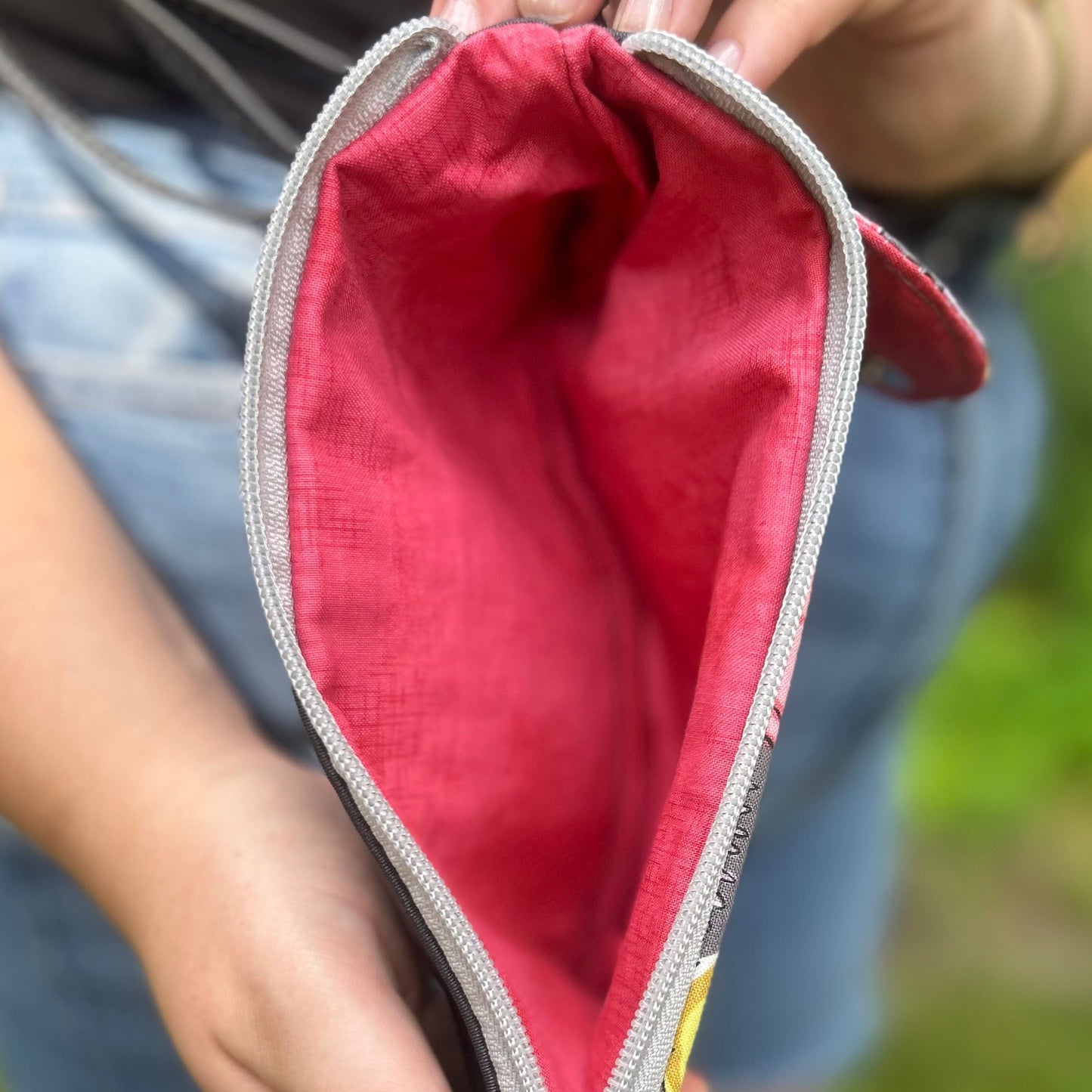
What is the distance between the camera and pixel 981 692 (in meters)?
1.34

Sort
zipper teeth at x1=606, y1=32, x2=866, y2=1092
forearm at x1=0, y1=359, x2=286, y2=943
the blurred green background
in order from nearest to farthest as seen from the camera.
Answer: zipper teeth at x1=606, y1=32, x2=866, y2=1092 < forearm at x1=0, y1=359, x2=286, y2=943 < the blurred green background

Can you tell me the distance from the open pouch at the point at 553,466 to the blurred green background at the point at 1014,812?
93 centimetres

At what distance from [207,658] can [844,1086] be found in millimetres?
1006

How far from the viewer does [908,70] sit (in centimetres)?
43

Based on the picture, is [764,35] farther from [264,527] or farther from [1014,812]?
[1014,812]

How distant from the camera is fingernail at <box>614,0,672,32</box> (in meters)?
0.34

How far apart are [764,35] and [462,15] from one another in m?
0.10

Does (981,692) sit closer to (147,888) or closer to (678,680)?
→ (678,680)

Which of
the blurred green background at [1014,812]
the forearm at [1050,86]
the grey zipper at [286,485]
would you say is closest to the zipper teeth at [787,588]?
the grey zipper at [286,485]

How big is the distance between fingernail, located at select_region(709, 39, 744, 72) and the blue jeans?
0.72ft

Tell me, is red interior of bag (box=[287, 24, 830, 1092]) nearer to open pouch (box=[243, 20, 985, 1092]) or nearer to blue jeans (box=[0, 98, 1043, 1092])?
open pouch (box=[243, 20, 985, 1092])

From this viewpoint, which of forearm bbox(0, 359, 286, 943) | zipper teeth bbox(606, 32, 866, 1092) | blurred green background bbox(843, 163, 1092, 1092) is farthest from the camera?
blurred green background bbox(843, 163, 1092, 1092)

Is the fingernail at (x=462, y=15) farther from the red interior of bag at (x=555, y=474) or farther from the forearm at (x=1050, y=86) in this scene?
the forearm at (x=1050, y=86)

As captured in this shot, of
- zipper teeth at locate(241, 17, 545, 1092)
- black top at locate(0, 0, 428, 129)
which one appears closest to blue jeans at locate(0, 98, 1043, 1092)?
black top at locate(0, 0, 428, 129)
